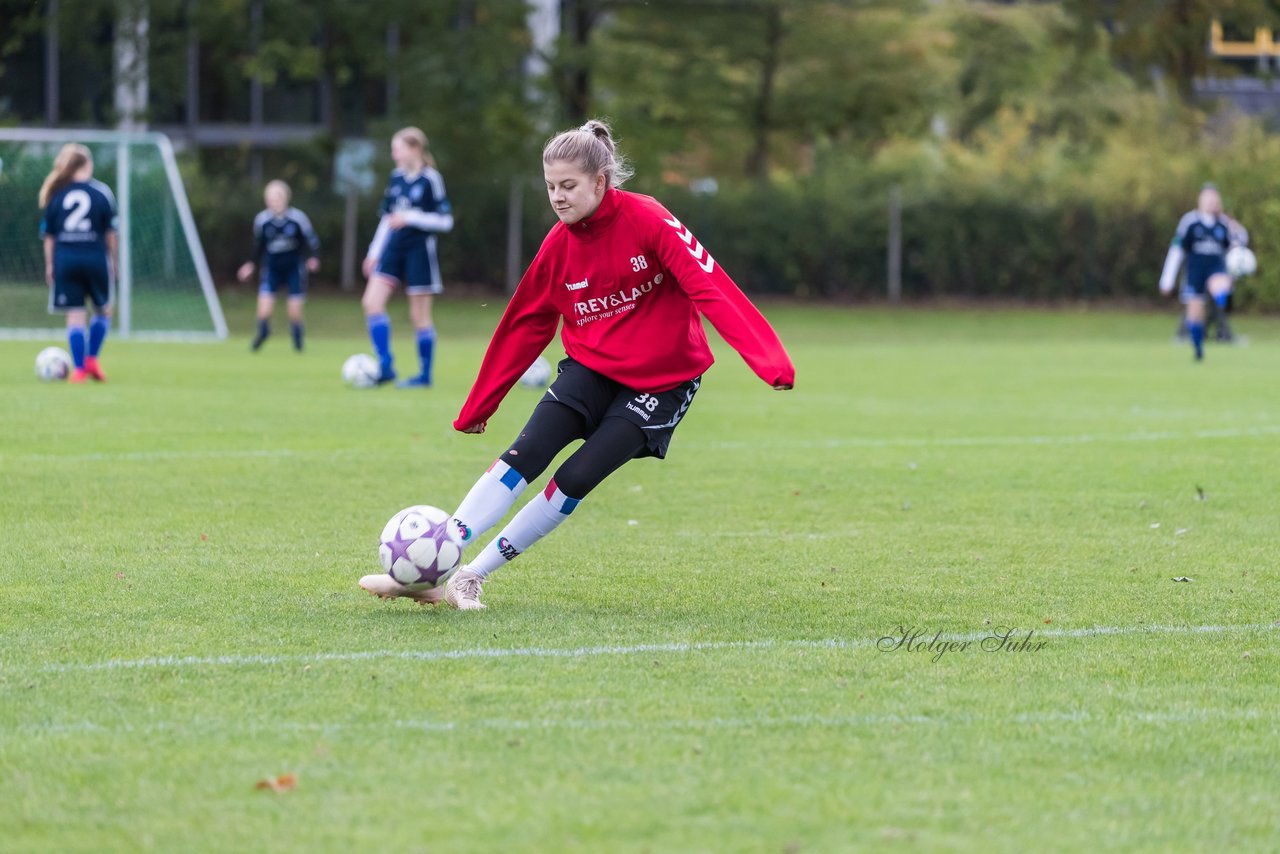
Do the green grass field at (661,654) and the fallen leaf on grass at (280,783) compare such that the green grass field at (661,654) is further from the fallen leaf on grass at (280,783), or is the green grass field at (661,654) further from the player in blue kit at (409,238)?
the player in blue kit at (409,238)

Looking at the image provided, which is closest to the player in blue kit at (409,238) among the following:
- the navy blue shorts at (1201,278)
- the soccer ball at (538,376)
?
the soccer ball at (538,376)

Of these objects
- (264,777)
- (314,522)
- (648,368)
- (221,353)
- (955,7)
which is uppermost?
→ (955,7)

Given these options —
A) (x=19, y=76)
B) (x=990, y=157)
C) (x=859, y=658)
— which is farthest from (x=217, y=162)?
(x=859, y=658)

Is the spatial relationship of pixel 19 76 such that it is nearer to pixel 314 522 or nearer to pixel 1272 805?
pixel 314 522

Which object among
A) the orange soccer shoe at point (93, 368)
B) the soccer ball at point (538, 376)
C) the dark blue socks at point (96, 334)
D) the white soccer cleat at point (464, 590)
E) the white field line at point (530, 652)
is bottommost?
the orange soccer shoe at point (93, 368)

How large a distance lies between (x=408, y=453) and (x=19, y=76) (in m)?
29.2

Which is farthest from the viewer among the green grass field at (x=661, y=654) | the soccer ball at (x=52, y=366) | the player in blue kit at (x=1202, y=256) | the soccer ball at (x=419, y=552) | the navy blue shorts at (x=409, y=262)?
the player in blue kit at (x=1202, y=256)

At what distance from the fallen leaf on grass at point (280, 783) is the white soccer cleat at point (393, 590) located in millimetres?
1957

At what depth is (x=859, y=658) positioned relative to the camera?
505cm

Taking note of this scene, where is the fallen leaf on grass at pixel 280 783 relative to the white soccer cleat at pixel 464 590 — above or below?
above

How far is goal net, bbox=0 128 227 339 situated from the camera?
23.0 meters

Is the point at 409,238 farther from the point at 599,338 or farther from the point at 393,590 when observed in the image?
the point at 393,590

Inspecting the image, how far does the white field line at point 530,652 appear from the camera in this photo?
4867 mm

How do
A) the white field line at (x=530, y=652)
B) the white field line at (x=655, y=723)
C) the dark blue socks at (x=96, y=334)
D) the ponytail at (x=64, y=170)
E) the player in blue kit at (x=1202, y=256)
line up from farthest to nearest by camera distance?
1. the player in blue kit at (x=1202, y=256)
2. the dark blue socks at (x=96, y=334)
3. the ponytail at (x=64, y=170)
4. the white field line at (x=530, y=652)
5. the white field line at (x=655, y=723)
